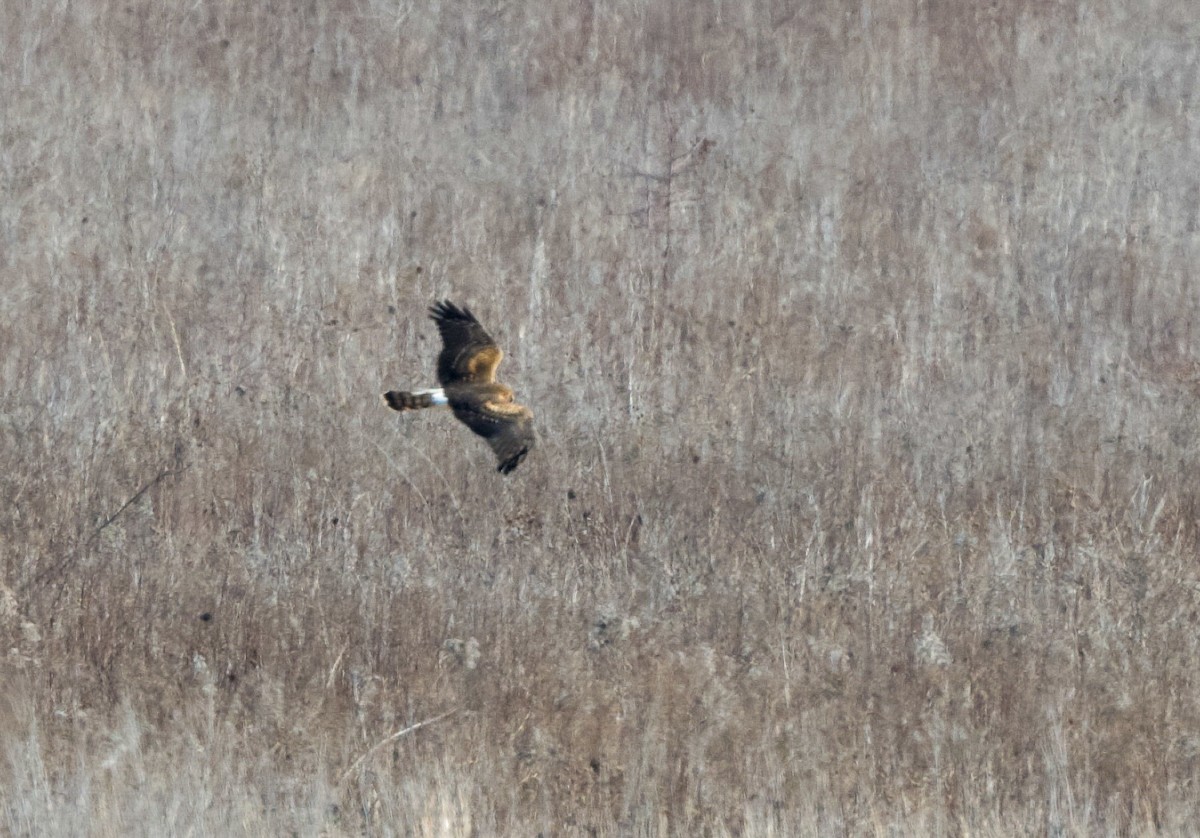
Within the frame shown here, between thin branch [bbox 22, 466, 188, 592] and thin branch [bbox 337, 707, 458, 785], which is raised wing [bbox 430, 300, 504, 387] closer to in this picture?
thin branch [bbox 22, 466, 188, 592]

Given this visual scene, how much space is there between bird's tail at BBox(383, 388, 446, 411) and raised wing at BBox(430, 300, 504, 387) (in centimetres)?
6

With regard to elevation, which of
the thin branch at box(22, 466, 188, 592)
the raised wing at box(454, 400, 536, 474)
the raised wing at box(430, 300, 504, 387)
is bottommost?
the thin branch at box(22, 466, 188, 592)

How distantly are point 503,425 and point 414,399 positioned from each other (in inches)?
15.5

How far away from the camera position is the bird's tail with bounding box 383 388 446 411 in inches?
207

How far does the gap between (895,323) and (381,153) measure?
2.35m

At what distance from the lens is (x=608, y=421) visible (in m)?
5.50

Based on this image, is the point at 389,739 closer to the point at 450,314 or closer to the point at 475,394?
the point at 475,394

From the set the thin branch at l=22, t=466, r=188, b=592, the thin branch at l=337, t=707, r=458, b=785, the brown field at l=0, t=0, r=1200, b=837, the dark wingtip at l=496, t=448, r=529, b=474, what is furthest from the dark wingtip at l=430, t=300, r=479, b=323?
the thin branch at l=337, t=707, r=458, b=785

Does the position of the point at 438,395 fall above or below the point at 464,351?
below

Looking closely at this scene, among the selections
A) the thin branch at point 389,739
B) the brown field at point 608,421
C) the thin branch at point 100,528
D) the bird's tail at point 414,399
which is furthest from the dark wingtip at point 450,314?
the thin branch at point 389,739

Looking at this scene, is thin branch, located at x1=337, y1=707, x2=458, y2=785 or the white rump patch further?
thin branch, located at x1=337, y1=707, x2=458, y2=785

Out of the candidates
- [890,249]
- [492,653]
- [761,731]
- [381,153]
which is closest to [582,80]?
[381,153]

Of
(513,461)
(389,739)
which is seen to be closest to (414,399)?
(513,461)

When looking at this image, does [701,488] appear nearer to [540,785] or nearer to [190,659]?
[540,785]
